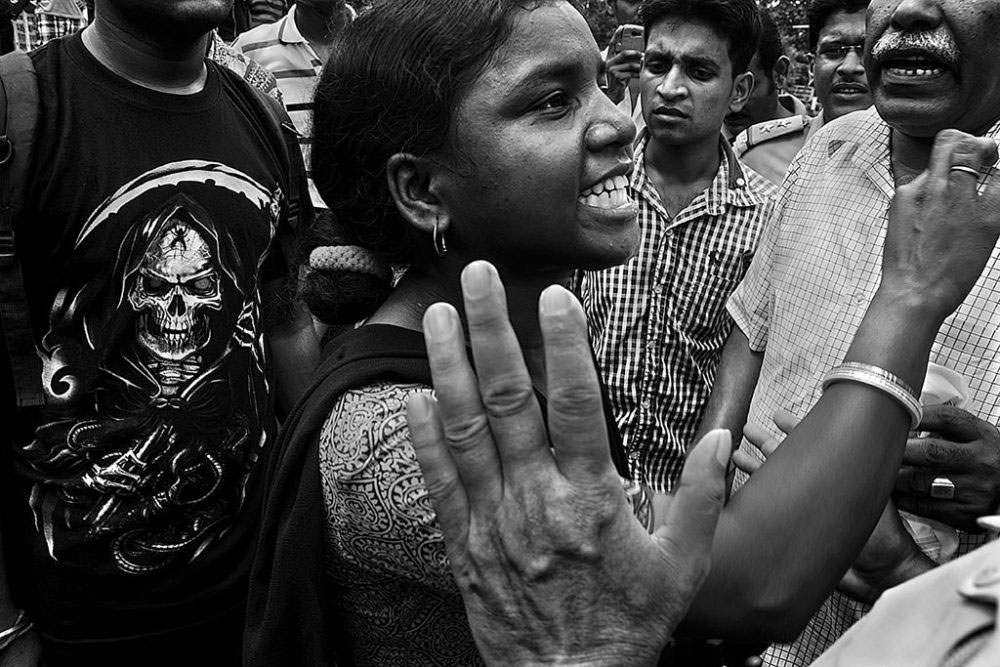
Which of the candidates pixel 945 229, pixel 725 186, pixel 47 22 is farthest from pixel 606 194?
pixel 47 22

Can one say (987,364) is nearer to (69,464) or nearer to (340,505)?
(340,505)

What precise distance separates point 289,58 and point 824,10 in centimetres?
271

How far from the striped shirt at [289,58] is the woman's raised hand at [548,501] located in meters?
3.79

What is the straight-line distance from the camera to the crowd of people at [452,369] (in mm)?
1039

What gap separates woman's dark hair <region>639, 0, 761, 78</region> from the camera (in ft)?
12.4

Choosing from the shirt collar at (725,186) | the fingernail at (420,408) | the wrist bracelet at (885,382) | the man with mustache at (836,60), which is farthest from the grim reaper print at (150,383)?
the man with mustache at (836,60)

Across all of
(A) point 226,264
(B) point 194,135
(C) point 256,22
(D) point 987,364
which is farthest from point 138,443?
(C) point 256,22

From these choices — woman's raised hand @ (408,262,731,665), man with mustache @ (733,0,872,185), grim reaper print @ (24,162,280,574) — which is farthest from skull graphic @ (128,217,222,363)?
man with mustache @ (733,0,872,185)

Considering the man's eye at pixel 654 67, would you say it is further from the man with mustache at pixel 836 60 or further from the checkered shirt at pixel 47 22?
the checkered shirt at pixel 47 22

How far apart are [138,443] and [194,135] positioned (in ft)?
2.54

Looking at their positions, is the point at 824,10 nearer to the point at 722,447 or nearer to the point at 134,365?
the point at 134,365

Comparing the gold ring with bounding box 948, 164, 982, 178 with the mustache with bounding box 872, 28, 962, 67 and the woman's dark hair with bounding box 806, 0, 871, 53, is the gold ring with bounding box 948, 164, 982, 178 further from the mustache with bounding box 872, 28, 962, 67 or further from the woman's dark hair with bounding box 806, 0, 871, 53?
the woman's dark hair with bounding box 806, 0, 871, 53

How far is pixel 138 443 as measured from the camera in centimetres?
217

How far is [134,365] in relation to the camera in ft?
7.14
